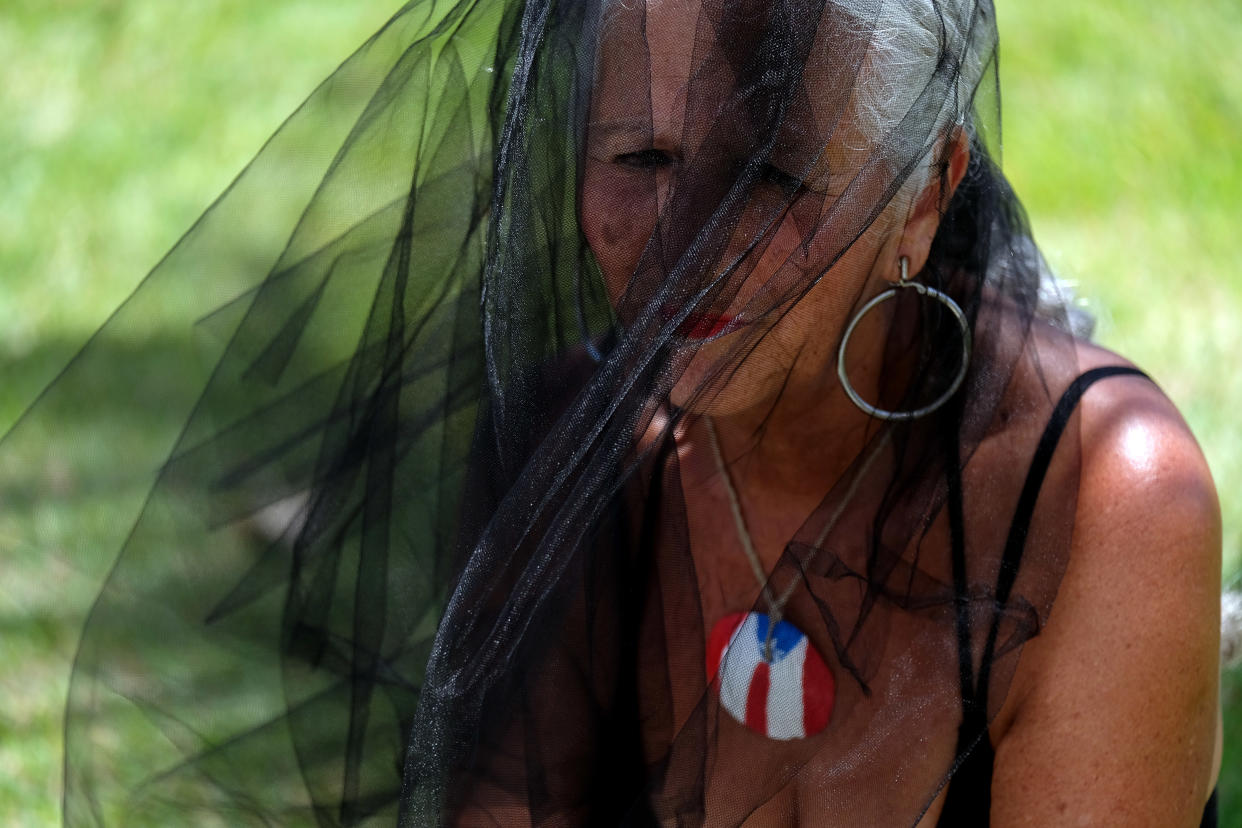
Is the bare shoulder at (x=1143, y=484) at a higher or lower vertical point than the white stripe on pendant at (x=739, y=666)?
lower

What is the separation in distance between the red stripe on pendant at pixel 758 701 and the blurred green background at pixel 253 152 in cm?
133

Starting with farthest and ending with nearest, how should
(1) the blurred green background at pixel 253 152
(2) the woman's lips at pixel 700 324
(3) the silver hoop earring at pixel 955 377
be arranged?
(1) the blurred green background at pixel 253 152
(3) the silver hoop earring at pixel 955 377
(2) the woman's lips at pixel 700 324

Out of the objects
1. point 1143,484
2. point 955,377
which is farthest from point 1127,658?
point 955,377

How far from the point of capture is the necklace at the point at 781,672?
1775mm

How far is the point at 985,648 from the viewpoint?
5.72 ft

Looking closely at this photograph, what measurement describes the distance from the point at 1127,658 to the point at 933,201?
610mm

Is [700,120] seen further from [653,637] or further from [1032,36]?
[1032,36]

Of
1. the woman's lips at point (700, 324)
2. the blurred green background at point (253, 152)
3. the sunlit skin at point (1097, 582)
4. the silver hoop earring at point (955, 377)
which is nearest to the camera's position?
the woman's lips at point (700, 324)

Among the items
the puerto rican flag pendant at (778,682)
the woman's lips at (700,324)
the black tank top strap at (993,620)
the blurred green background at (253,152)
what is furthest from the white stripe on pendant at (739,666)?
the blurred green background at (253,152)

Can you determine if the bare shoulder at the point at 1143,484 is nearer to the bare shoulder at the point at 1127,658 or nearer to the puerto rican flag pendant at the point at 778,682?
the bare shoulder at the point at 1127,658

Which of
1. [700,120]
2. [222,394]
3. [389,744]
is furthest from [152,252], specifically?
[700,120]

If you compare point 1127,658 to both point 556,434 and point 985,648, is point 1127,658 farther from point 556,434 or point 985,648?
point 556,434

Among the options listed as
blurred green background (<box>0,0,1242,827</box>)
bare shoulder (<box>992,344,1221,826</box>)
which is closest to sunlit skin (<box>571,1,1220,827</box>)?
bare shoulder (<box>992,344,1221,826</box>)

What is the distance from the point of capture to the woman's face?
1459 mm
